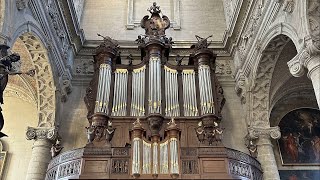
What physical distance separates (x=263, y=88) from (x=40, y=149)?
6.33 meters

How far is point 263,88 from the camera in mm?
10695

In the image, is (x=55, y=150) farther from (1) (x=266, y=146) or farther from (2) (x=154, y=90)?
(1) (x=266, y=146)

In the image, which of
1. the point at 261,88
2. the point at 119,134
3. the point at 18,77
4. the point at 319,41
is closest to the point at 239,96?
the point at 261,88

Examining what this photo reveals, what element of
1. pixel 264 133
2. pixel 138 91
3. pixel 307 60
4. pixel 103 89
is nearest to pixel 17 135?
pixel 103 89

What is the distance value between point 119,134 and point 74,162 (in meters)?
1.94

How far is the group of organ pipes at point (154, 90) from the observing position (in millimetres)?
9680

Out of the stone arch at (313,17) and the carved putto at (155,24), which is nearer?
the stone arch at (313,17)

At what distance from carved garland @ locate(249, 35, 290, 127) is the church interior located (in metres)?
0.03

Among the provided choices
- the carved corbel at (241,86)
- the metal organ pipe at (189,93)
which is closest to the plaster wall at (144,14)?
the carved corbel at (241,86)

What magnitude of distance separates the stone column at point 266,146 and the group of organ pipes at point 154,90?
4.09ft

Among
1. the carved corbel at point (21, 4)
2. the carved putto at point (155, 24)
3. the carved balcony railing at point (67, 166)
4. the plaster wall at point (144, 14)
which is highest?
the plaster wall at point (144, 14)

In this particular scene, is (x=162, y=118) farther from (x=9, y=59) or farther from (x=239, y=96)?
(x=9, y=59)

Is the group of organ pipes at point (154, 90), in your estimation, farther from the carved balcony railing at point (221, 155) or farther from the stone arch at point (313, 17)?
the stone arch at point (313, 17)

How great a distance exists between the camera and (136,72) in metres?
11.0
